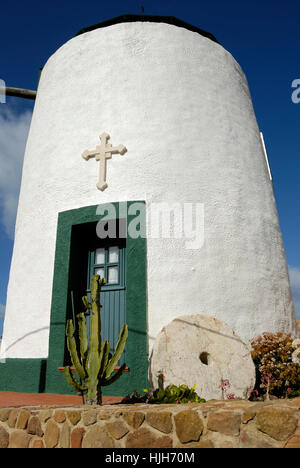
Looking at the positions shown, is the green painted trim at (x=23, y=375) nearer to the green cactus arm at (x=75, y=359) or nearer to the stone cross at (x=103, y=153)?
the green cactus arm at (x=75, y=359)

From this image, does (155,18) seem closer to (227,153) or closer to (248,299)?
(227,153)

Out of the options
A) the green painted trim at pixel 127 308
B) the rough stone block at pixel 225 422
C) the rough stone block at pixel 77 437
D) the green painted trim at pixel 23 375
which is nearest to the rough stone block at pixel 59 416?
the rough stone block at pixel 77 437

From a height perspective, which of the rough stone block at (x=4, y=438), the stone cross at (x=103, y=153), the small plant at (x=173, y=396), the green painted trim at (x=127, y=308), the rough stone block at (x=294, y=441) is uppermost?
the stone cross at (x=103, y=153)

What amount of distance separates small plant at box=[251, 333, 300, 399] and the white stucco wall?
47 centimetres

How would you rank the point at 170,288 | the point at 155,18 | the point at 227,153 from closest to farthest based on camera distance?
the point at 170,288 < the point at 227,153 < the point at 155,18

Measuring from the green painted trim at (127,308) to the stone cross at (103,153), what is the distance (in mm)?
520

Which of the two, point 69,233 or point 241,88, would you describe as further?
point 241,88

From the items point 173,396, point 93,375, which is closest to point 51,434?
point 93,375

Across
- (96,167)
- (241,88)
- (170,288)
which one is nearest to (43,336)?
(170,288)

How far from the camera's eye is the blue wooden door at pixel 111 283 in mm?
6625

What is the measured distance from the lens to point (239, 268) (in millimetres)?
6465

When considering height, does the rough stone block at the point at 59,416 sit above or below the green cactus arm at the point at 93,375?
below

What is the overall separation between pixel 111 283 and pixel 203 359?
229 centimetres
